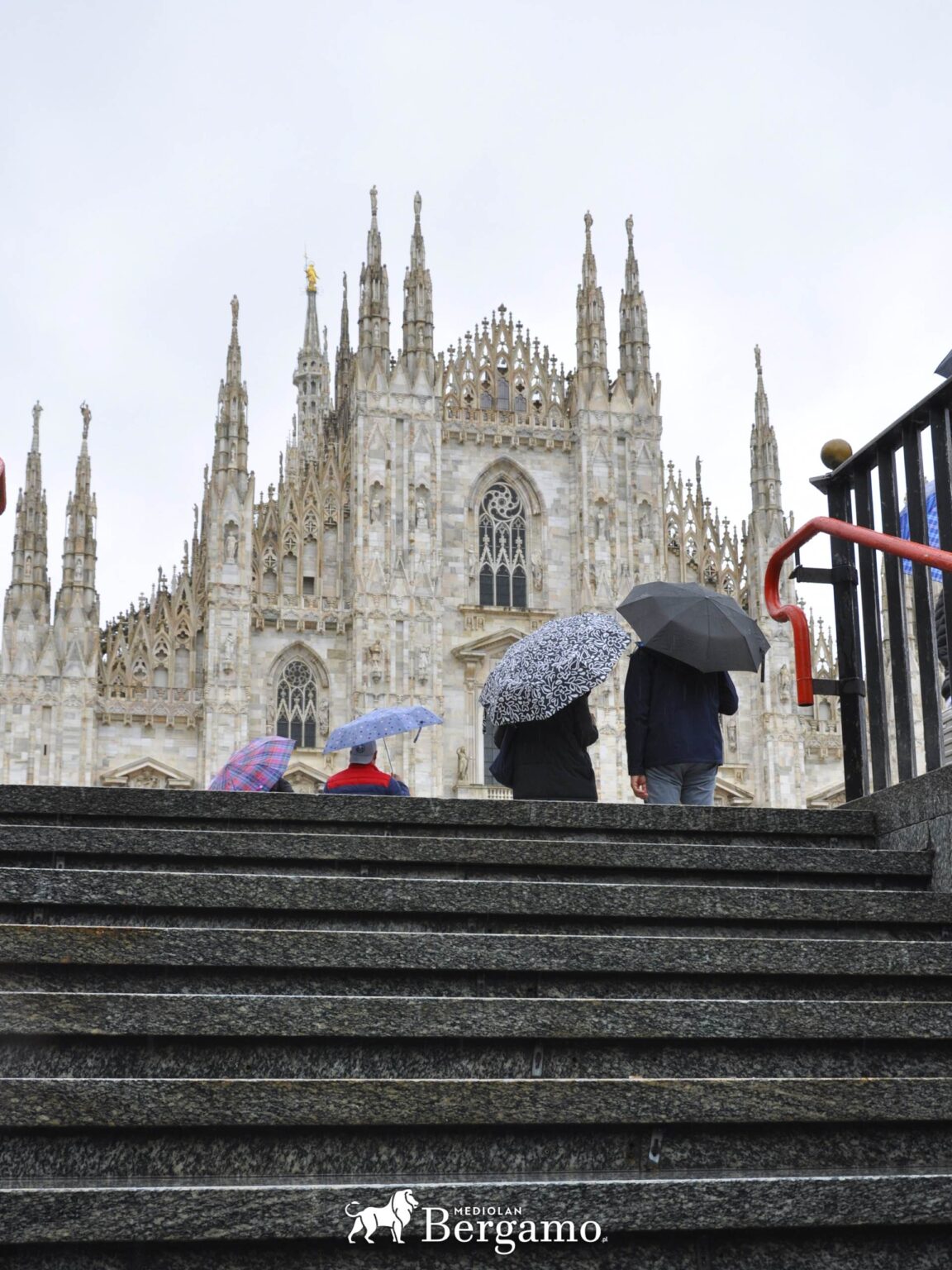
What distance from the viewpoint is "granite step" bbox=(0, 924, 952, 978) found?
405 cm

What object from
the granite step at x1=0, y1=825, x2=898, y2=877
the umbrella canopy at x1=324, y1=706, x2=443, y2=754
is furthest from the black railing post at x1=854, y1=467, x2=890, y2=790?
the umbrella canopy at x1=324, y1=706, x2=443, y2=754

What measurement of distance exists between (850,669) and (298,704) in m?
23.5

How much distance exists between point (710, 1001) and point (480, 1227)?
110cm

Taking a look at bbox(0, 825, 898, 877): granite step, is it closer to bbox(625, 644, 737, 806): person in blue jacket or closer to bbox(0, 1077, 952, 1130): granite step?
bbox(0, 1077, 952, 1130): granite step

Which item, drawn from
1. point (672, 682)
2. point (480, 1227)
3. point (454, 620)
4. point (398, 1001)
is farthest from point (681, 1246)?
point (454, 620)

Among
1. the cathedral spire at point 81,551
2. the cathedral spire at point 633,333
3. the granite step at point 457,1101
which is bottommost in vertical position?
the granite step at point 457,1101

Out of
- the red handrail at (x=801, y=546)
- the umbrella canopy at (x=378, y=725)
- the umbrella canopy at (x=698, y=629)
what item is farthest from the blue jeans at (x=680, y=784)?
the umbrella canopy at (x=378, y=725)

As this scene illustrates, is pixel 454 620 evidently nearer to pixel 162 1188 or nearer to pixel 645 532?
pixel 645 532

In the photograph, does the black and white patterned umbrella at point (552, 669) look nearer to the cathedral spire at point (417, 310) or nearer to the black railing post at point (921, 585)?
the black railing post at point (921, 585)

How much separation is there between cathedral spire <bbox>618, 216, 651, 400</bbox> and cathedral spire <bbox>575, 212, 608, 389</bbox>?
0.55m

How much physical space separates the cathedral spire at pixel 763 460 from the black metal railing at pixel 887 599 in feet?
85.0

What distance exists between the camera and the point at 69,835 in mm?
4828

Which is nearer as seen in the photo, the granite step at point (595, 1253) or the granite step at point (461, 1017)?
the granite step at point (595, 1253)

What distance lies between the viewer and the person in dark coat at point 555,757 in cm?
834
